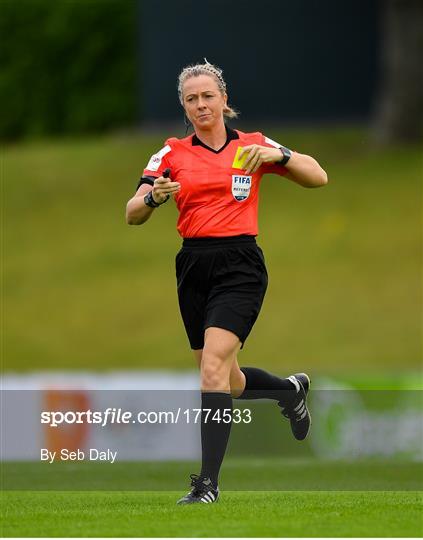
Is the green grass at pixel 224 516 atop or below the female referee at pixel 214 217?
below

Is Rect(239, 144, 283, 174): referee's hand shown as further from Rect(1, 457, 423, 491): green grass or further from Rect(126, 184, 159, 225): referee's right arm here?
Rect(1, 457, 423, 491): green grass

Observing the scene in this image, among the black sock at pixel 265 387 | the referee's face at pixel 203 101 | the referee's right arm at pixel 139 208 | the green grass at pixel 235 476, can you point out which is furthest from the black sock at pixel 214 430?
the green grass at pixel 235 476

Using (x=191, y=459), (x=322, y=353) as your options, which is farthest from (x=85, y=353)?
(x=191, y=459)

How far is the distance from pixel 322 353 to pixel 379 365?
984 mm

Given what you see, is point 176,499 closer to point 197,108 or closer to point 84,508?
point 84,508

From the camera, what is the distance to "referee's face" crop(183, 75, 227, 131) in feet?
23.8

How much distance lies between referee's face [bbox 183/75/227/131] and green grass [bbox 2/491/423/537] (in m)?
1.85

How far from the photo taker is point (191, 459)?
13.7 m

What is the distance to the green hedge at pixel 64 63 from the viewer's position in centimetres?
3381

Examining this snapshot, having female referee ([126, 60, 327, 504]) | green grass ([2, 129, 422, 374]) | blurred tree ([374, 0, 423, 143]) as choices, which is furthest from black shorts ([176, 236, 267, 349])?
blurred tree ([374, 0, 423, 143])

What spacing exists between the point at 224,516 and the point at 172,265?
63.2 ft

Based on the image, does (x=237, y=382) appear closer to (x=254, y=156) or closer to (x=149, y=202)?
(x=149, y=202)

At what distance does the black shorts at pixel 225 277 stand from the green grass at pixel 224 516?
0.89m

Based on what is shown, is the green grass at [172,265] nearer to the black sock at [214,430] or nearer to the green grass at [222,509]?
the green grass at [222,509]
